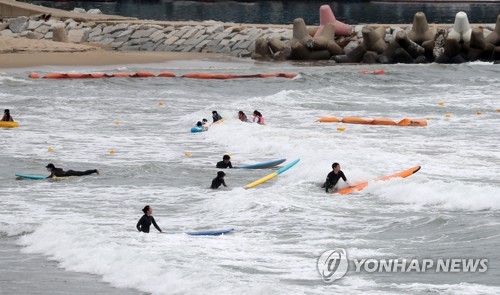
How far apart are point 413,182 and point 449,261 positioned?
699 centimetres

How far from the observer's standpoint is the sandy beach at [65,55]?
5759cm

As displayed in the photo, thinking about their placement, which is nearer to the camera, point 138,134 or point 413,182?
point 413,182

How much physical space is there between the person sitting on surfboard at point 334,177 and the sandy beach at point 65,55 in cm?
3313

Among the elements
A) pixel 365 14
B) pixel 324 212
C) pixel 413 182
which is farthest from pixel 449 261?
pixel 365 14

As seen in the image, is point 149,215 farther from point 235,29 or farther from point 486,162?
point 235,29

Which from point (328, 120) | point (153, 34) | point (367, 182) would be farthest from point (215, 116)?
point (153, 34)

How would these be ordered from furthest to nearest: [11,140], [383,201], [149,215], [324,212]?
[11,140]
[383,201]
[324,212]
[149,215]

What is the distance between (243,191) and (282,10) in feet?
293

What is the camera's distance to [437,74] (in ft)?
179

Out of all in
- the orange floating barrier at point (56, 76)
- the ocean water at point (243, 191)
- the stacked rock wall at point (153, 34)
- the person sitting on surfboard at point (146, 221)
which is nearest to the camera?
the ocean water at point (243, 191)

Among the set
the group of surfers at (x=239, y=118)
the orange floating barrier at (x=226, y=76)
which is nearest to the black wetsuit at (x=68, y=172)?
the group of surfers at (x=239, y=118)

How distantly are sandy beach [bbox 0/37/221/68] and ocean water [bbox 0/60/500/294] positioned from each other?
898 centimetres

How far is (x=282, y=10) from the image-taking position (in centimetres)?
11356

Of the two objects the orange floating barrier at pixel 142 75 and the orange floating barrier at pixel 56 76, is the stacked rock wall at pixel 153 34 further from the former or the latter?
the orange floating barrier at pixel 56 76
